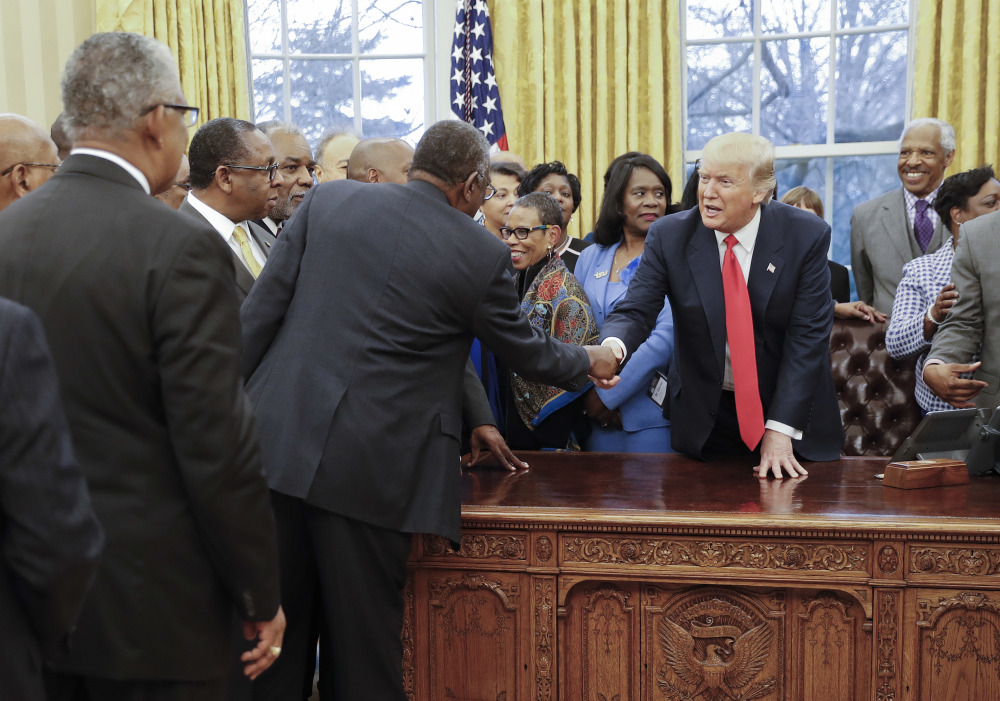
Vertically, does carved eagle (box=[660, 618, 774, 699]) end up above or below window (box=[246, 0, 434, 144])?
below

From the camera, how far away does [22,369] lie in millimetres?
1098

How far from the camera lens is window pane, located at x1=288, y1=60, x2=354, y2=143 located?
700 centimetres

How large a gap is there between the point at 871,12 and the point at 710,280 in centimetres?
407

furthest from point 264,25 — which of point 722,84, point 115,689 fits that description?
point 115,689

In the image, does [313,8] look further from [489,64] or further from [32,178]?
[32,178]

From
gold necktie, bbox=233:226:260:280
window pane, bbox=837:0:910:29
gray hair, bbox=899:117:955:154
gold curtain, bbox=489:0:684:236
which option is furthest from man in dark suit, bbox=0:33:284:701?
window pane, bbox=837:0:910:29

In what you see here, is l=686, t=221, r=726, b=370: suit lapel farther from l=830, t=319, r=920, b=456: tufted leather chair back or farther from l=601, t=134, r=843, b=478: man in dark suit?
l=830, t=319, r=920, b=456: tufted leather chair back

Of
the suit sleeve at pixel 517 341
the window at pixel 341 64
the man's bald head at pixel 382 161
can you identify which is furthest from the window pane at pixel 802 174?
the suit sleeve at pixel 517 341

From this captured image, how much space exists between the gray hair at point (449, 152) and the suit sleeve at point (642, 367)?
1.28m

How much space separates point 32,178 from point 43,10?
15.2 feet

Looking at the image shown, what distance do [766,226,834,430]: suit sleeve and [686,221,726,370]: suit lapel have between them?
202mm

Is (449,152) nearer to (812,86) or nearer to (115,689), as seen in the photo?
(115,689)

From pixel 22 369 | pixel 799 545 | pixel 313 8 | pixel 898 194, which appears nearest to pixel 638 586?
pixel 799 545

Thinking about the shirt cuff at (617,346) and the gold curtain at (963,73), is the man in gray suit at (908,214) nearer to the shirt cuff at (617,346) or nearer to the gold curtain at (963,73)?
the gold curtain at (963,73)
